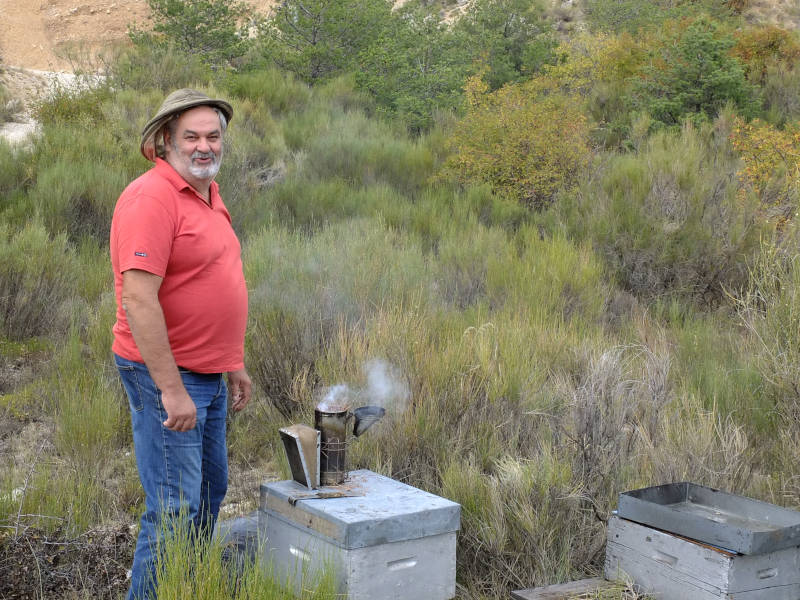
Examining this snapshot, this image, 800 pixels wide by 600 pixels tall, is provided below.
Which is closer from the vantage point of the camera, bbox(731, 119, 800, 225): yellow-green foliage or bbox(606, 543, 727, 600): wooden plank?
bbox(606, 543, 727, 600): wooden plank

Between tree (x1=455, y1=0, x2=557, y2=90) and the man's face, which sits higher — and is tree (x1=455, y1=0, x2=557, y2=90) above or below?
above

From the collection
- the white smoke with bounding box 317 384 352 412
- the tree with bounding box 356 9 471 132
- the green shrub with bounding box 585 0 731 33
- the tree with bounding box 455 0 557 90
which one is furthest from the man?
the green shrub with bounding box 585 0 731 33

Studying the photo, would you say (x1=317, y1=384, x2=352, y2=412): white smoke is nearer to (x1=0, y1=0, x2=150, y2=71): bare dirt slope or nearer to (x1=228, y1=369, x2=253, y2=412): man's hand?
(x1=228, y1=369, x2=253, y2=412): man's hand

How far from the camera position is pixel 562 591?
13.2 ft

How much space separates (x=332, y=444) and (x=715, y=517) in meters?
1.90

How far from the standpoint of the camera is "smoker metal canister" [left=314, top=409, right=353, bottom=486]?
410 centimetres

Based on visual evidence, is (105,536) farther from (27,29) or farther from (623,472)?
(27,29)

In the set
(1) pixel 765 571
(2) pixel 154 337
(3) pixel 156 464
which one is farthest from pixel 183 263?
(1) pixel 765 571

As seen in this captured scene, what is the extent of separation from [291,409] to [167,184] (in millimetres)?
3449

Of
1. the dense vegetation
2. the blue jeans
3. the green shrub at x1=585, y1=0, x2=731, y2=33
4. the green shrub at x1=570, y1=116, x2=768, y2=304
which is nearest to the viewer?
the blue jeans

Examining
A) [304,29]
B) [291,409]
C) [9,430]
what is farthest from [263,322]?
[304,29]

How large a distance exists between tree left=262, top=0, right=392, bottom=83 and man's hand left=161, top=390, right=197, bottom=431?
15.9m

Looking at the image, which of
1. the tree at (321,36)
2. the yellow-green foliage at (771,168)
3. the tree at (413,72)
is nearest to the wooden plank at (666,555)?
the yellow-green foliage at (771,168)

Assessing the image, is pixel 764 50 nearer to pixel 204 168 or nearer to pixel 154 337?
pixel 204 168
